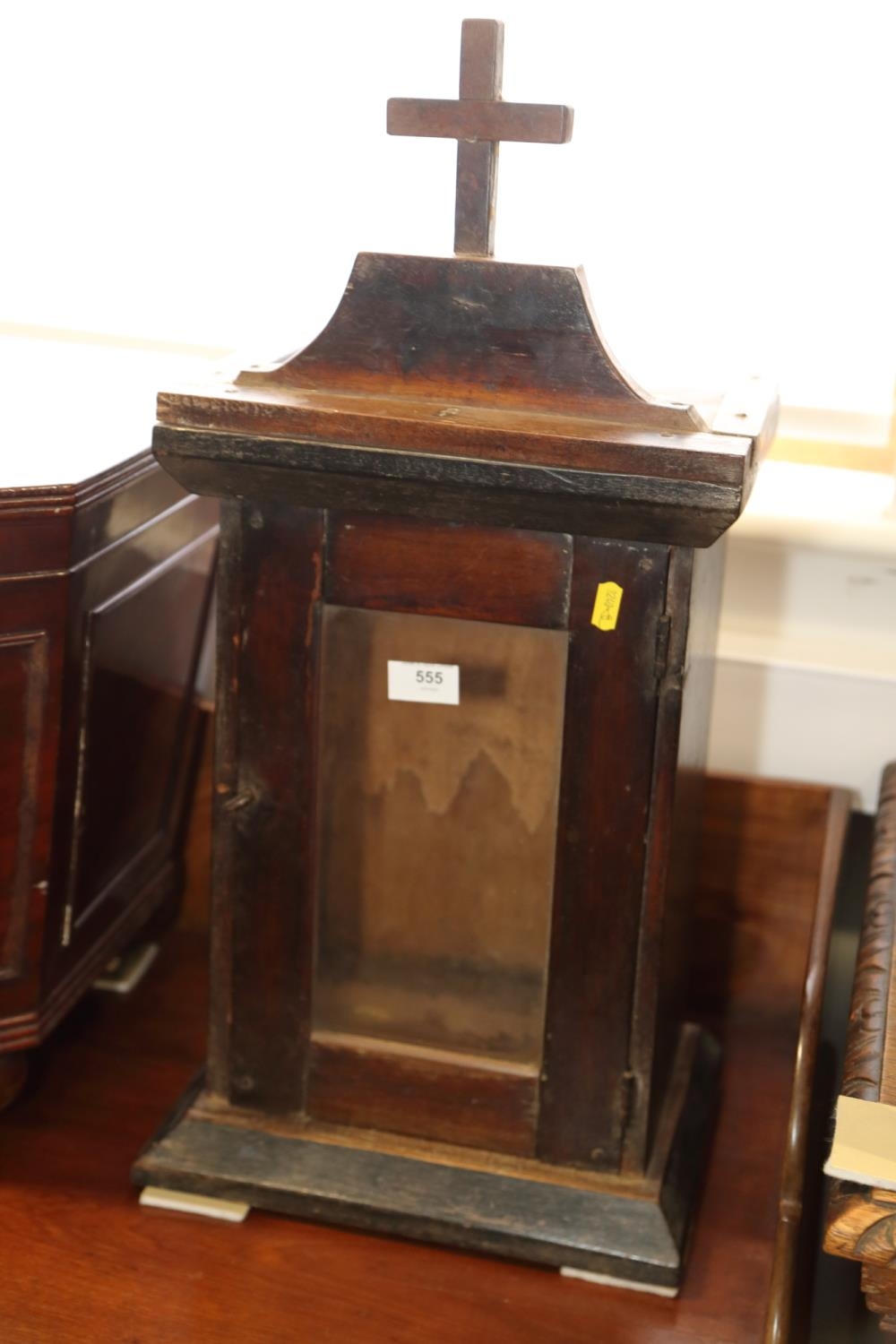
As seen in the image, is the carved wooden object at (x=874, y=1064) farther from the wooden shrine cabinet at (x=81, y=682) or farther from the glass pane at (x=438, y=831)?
the wooden shrine cabinet at (x=81, y=682)

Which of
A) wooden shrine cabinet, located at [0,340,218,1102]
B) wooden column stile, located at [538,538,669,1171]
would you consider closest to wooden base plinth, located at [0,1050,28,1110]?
wooden shrine cabinet, located at [0,340,218,1102]

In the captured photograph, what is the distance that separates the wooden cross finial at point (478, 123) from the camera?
123 cm

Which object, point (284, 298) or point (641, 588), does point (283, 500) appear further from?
point (284, 298)

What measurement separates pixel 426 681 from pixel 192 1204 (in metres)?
0.56

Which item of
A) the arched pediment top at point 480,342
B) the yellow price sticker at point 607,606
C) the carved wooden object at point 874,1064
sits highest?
the arched pediment top at point 480,342

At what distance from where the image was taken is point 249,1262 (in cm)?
141

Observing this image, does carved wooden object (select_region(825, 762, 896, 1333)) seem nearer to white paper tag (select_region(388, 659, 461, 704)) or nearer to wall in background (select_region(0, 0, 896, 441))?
white paper tag (select_region(388, 659, 461, 704))

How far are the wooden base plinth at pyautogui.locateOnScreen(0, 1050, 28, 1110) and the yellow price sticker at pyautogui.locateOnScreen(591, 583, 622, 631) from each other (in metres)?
0.72

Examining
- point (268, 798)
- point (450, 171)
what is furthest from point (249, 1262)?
point (450, 171)

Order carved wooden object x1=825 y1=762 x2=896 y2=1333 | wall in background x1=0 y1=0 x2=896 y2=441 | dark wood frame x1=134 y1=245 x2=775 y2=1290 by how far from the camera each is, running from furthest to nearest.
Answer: wall in background x1=0 y1=0 x2=896 y2=441 → dark wood frame x1=134 y1=245 x2=775 y2=1290 → carved wooden object x1=825 y1=762 x2=896 y2=1333

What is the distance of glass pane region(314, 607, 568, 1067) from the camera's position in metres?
1.35

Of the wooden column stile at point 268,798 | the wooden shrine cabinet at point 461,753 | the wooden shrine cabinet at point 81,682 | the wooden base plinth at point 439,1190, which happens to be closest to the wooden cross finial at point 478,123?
the wooden shrine cabinet at point 461,753

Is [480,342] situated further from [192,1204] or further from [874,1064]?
[192,1204]

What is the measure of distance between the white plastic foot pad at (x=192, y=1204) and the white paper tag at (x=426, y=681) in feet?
1.71
